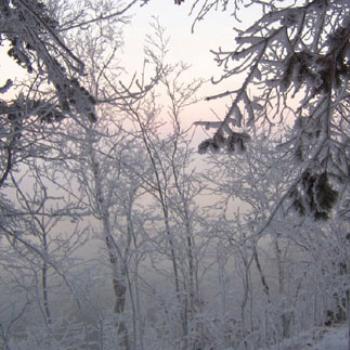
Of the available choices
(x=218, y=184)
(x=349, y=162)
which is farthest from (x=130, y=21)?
(x=349, y=162)

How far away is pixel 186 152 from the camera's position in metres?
14.9

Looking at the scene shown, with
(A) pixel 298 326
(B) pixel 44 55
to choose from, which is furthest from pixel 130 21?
(A) pixel 298 326

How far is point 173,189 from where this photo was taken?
14.8 m

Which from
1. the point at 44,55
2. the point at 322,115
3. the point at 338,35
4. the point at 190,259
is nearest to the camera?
the point at 338,35

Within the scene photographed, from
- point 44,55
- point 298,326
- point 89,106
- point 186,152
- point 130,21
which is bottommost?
point 298,326

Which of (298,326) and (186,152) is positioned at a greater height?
(186,152)

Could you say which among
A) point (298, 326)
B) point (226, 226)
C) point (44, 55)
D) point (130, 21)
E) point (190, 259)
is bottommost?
point (298, 326)

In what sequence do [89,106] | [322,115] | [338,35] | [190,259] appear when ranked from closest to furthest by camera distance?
[338,35] → [322,115] → [89,106] → [190,259]

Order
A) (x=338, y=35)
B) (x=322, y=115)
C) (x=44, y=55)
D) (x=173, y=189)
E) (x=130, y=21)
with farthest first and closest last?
(x=173, y=189) < (x=130, y=21) < (x=44, y=55) < (x=322, y=115) < (x=338, y=35)

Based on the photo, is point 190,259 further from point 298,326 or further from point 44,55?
point 44,55

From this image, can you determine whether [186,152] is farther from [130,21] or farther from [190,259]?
[130,21]

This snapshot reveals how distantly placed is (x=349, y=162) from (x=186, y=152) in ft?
38.9

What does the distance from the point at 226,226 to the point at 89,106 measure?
31.9 feet

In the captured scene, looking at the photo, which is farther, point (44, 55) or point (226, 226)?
point (226, 226)
